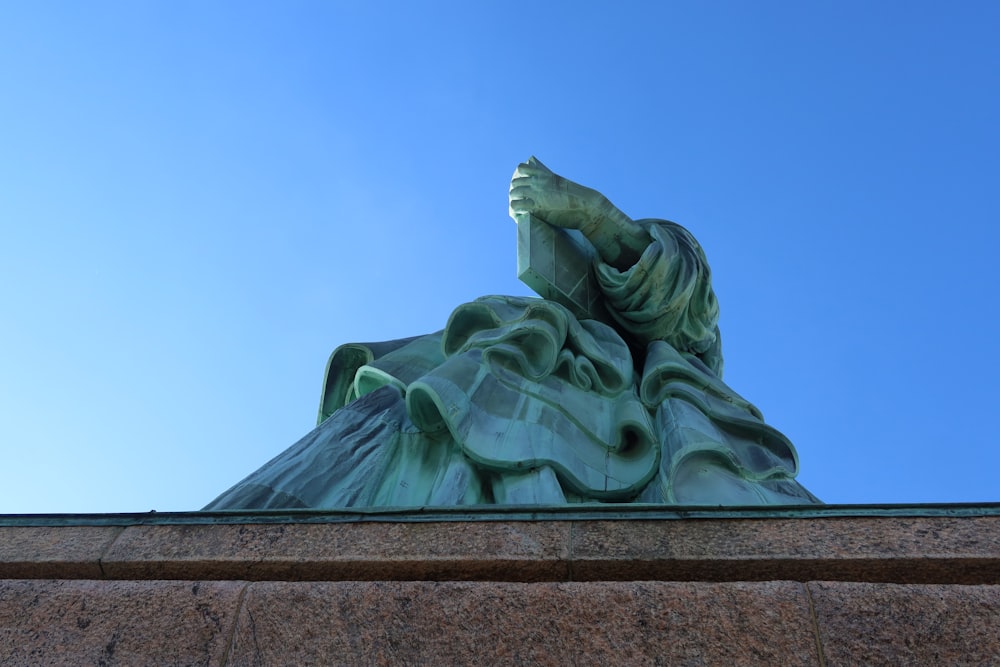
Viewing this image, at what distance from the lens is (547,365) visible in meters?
7.68

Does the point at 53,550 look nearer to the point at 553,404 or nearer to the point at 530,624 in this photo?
the point at 530,624

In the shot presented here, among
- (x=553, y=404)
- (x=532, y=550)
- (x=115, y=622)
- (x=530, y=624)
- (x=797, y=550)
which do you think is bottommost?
(x=115, y=622)

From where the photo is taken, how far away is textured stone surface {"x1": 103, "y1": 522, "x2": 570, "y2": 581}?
3.74 m

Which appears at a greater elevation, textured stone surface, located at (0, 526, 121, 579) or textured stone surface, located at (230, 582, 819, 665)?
textured stone surface, located at (230, 582, 819, 665)

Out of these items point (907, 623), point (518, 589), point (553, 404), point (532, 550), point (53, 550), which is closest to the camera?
point (907, 623)

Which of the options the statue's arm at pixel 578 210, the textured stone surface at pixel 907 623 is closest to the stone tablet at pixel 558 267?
the statue's arm at pixel 578 210

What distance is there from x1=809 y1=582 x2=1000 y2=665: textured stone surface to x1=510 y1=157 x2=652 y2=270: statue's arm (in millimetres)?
6397

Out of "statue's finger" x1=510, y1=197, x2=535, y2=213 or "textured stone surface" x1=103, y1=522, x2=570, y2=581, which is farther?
"statue's finger" x1=510, y1=197, x2=535, y2=213

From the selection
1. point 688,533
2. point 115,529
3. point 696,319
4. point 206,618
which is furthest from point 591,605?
point 696,319

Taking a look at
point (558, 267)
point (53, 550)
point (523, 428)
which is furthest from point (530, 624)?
point (558, 267)

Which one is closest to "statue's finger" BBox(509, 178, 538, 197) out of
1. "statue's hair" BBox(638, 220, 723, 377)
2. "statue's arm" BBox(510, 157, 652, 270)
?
"statue's arm" BBox(510, 157, 652, 270)

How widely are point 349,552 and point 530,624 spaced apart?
0.74 m

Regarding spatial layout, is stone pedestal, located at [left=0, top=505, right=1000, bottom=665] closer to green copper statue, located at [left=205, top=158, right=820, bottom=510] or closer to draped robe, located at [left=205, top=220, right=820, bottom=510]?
green copper statue, located at [left=205, top=158, right=820, bottom=510]

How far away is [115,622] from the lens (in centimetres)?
360
